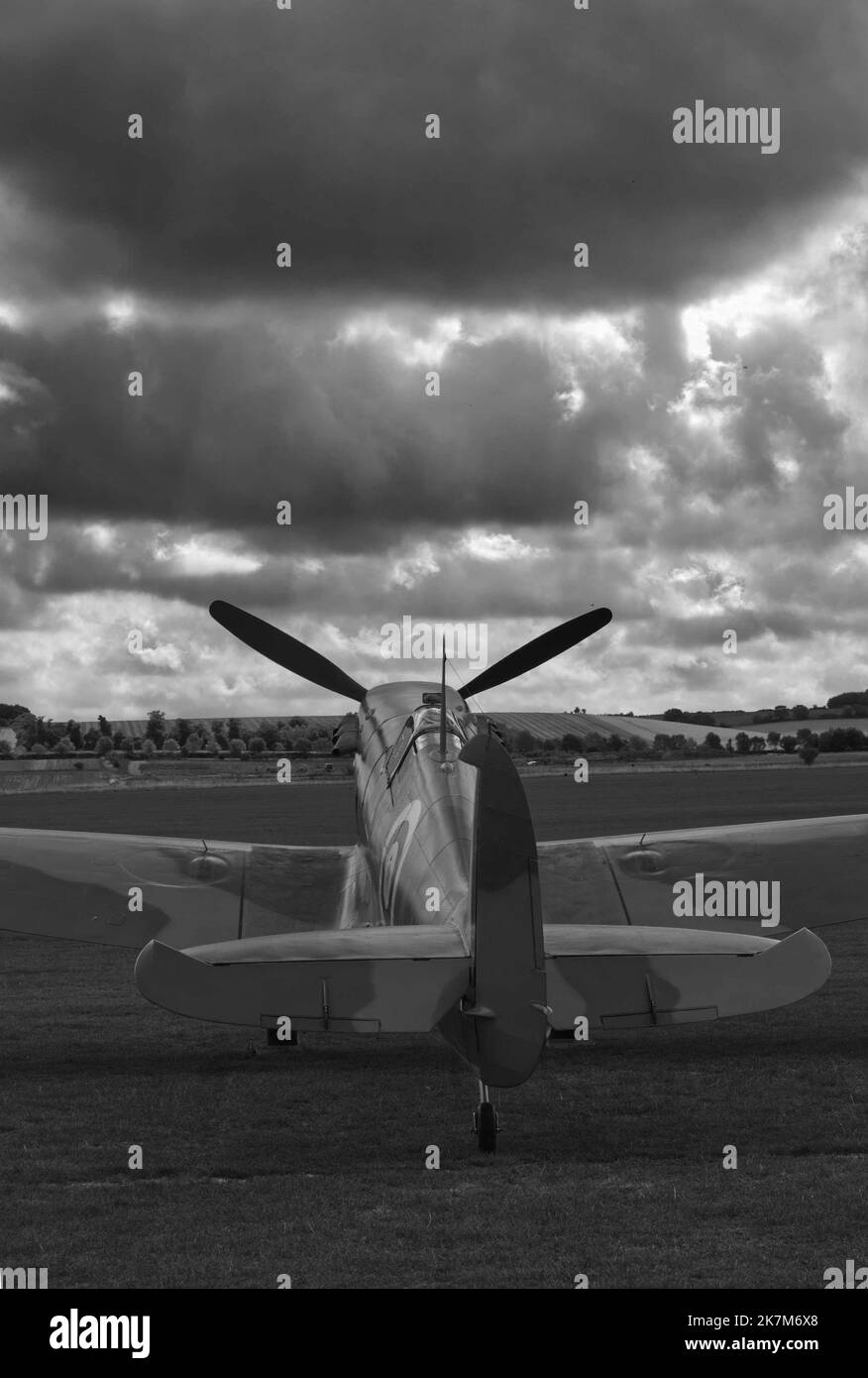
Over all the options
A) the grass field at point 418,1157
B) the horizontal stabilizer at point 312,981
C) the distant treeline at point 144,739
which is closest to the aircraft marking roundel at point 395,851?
the grass field at point 418,1157

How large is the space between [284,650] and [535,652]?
2.75 m

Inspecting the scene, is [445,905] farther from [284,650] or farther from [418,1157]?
[284,650]

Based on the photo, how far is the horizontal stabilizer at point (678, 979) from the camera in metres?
7.56

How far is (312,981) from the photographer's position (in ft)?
24.0

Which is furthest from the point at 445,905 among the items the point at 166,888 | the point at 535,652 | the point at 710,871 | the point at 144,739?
the point at 144,739

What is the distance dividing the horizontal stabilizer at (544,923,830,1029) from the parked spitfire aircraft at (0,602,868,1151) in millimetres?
11

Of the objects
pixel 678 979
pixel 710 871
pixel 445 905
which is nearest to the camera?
pixel 678 979

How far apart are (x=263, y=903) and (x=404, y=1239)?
19.8ft

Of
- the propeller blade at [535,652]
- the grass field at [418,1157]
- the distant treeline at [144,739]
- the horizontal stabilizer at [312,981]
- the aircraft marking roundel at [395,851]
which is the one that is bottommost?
the grass field at [418,1157]

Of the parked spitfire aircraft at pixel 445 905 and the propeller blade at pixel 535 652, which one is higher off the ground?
the propeller blade at pixel 535 652

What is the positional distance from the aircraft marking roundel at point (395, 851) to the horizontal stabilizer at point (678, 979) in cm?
230

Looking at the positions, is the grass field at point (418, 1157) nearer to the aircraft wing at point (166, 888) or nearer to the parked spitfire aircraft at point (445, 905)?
the parked spitfire aircraft at point (445, 905)
